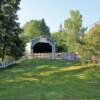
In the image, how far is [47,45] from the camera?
6366 centimetres

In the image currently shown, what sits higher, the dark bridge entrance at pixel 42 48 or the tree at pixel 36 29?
the tree at pixel 36 29

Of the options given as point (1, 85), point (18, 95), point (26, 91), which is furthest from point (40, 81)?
point (18, 95)

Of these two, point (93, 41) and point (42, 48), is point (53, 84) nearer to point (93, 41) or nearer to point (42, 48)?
point (93, 41)

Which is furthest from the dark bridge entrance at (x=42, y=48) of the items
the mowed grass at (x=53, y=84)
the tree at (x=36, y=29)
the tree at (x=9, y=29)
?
the tree at (x=36, y=29)

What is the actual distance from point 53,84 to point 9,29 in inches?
802

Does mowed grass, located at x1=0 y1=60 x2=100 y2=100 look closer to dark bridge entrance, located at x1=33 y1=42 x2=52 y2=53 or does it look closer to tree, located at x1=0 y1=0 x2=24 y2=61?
tree, located at x1=0 y1=0 x2=24 y2=61

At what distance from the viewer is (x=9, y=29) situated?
44875mm

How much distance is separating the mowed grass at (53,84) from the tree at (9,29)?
9.52 metres

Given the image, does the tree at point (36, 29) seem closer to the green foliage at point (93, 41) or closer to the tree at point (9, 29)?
the tree at point (9, 29)

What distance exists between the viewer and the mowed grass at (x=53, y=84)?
20641mm

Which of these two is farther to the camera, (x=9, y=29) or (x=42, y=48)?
(x=42, y=48)

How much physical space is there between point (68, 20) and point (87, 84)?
2298 inches

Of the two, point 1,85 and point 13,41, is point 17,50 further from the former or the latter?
point 1,85

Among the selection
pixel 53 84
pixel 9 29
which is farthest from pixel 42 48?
pixel 53 84
